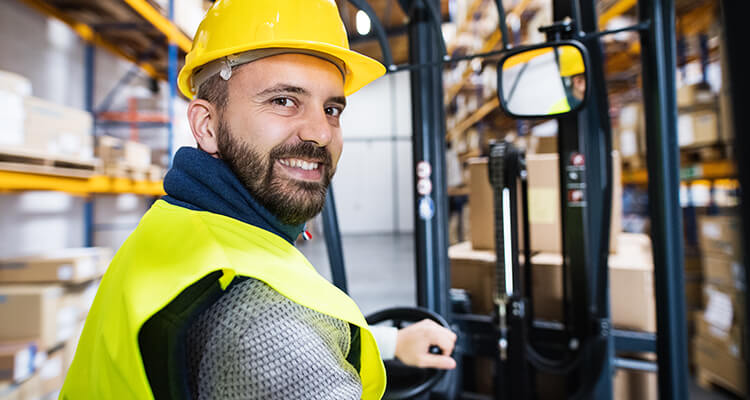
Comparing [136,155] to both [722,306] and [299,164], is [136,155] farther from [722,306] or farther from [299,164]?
[722,306]

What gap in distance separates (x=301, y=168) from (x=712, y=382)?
427cm

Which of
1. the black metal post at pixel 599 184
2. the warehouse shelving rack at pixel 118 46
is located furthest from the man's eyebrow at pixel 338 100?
the warehouse shelving rack at pixel 118 46

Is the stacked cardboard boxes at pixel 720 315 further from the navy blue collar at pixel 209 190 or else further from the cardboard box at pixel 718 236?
the navy blue collar at pixel 209 190

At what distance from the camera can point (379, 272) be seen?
7.72 m

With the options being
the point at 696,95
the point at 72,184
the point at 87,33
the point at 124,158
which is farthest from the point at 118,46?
the point at 696,95

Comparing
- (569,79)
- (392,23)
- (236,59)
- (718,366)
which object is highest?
(392,23)

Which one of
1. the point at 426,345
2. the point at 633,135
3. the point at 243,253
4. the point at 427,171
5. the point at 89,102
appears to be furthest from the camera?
the point at 89,102

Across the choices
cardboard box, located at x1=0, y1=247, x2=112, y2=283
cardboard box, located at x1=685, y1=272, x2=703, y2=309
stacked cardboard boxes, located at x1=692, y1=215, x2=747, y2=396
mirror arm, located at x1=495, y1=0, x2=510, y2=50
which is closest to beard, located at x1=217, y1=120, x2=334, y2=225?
mirror arm, located at x1=495, y1=0, x2=510, y2=50

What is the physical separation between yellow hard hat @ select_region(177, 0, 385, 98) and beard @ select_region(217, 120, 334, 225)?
186 millimetres

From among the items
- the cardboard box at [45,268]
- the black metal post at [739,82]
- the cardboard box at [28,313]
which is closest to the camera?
the black metal post at [739,82]

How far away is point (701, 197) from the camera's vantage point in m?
4.26

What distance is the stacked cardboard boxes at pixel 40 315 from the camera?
256 centimetres

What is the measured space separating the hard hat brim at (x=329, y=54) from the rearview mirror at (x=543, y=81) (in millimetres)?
640

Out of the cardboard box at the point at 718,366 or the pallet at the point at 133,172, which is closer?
the cardboard box at the point at 718,366
